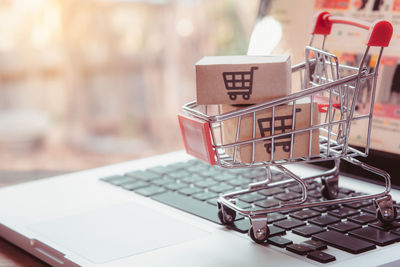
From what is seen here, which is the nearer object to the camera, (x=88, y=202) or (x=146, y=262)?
(x=146, y=262)

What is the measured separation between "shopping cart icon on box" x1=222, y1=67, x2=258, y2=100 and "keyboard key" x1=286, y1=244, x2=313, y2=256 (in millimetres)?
203

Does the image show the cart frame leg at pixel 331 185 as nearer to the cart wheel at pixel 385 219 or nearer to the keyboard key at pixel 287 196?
the keyboard key at pixel 287 196

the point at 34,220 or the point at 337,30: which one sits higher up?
the point at 337,30

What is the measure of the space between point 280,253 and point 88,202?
40 cm

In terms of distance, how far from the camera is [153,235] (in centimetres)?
86

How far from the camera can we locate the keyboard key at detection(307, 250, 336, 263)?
72cm

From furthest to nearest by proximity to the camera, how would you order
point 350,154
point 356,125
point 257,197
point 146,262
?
point 356,125 → point 257,197 → point 350,154 → point 146,262

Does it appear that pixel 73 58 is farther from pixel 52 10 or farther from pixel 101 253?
pixel 101 253

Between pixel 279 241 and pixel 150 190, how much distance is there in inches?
13.7

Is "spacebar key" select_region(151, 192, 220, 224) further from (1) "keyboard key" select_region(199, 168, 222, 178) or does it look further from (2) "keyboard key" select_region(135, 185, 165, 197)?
(1) "keyboard key" select_region(199, 168, 222, 178)

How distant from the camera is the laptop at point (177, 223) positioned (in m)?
0.77

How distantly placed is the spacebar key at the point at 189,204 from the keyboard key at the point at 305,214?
0.39ft

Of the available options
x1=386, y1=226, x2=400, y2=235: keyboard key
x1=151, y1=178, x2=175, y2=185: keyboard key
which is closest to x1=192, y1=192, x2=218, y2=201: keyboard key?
x1=151, y1=178, x2=175, y2=185: keyboard key

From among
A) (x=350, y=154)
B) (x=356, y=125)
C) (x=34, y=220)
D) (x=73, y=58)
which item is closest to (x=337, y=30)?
(x=356, y=125)
